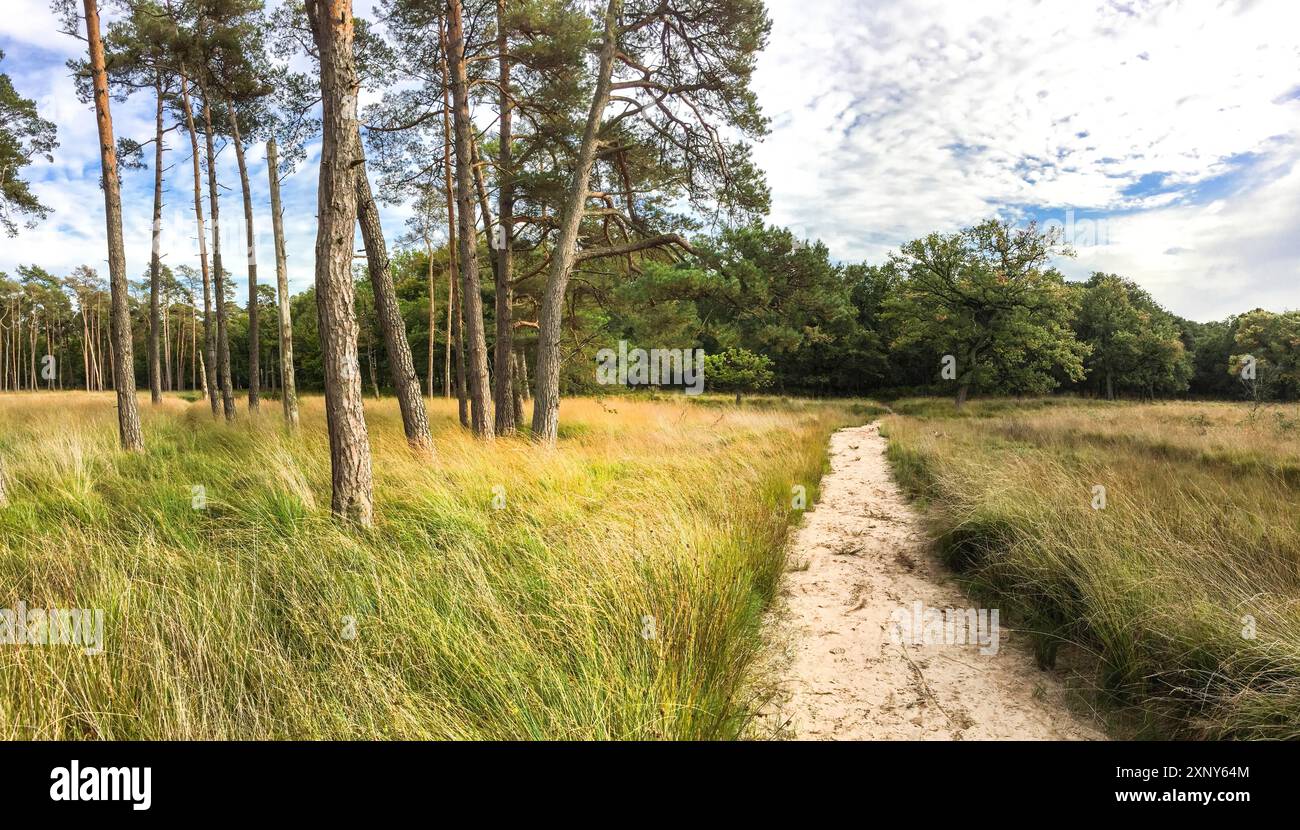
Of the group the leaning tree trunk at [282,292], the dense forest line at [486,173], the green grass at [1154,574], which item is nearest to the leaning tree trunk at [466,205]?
the dense forest line at [486,173]

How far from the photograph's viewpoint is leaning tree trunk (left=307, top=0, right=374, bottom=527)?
457cm

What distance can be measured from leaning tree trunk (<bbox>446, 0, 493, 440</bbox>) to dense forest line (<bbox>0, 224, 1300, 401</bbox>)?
1.94m

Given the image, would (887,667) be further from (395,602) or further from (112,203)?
(112,203)

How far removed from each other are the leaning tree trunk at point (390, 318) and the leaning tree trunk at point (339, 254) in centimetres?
214

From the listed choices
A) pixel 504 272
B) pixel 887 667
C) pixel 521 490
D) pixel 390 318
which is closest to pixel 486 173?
pixel 504 272

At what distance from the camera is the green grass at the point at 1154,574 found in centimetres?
257

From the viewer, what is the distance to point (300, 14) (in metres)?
9.12

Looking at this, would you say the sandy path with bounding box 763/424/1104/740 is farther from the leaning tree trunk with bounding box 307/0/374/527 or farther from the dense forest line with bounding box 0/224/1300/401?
the dense forest line with bounding box 0/224/1300/401

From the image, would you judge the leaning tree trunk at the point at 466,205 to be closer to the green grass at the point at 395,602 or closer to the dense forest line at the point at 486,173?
the dense forest line at the point at 486,173

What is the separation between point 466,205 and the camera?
895 centimetres

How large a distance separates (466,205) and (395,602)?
787 cm

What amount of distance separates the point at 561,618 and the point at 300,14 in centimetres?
1208
